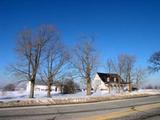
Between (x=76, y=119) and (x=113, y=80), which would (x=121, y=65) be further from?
(x=76, y=119)

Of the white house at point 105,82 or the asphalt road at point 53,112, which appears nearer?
the asphalt road at point 53,112

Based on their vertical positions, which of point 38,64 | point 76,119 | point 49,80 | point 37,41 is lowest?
point 76,119

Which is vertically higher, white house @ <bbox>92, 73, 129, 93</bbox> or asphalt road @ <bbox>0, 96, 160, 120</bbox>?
white house @ <bbox>92, 73, 129, 93</bbox>

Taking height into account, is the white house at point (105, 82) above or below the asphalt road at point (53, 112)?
above

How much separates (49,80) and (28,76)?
5184mm

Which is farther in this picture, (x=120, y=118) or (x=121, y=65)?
(x=121, y=65)

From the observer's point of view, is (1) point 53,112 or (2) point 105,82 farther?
(2) point 105,82

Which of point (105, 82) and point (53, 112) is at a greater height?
point (105, 82)

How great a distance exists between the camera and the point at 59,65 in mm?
38156

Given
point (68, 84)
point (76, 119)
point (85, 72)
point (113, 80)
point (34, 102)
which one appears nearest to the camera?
point (76, 119)

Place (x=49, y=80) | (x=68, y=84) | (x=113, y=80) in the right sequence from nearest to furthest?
(x=49, y=80) < (x=68, y=84) < (x=113, y=80)

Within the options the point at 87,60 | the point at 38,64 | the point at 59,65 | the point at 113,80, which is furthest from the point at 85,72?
the point at 113,80

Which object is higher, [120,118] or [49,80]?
[49,80]

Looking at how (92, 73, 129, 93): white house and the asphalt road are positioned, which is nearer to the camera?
the asphalt road
